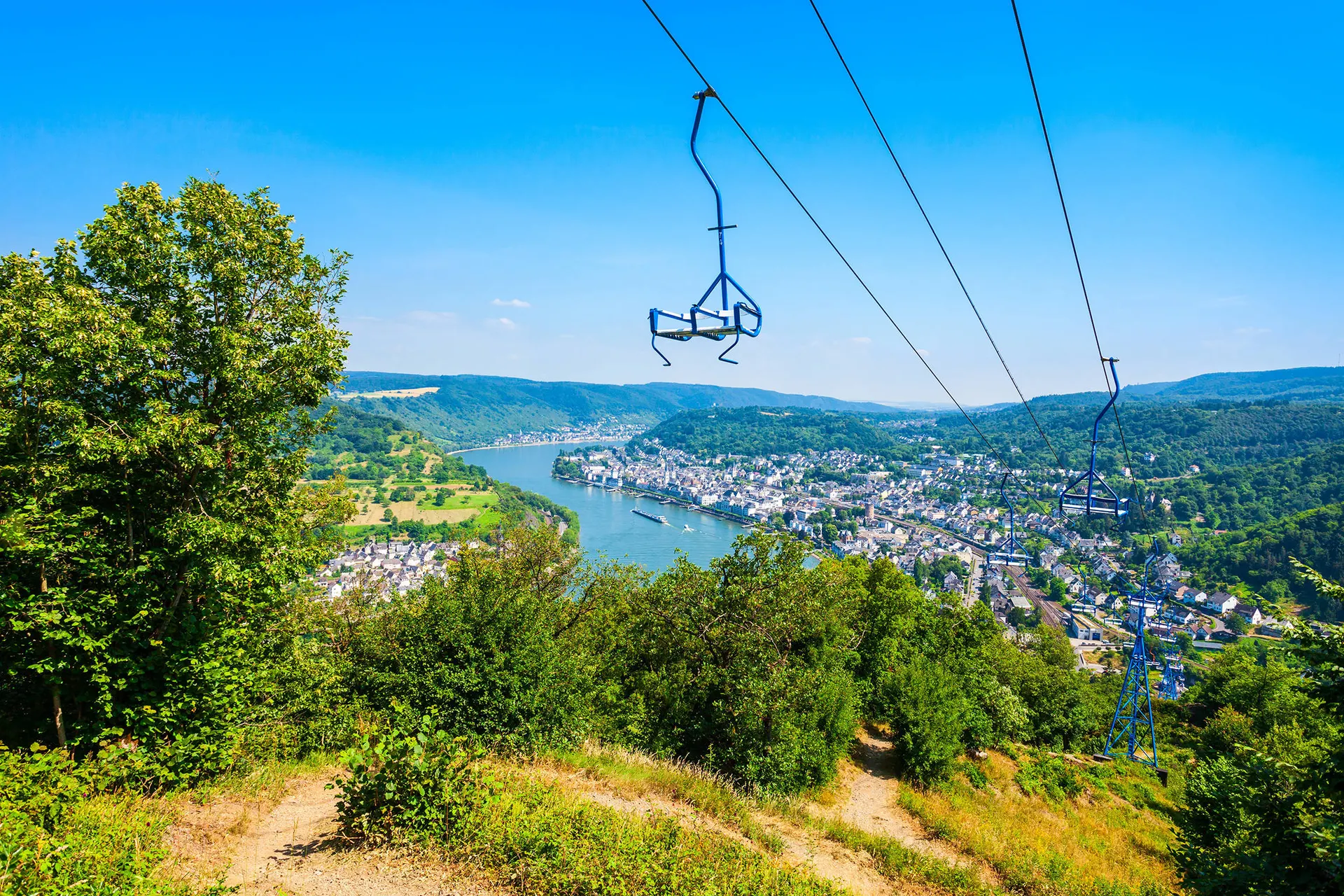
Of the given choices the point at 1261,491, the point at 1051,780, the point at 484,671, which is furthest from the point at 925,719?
the point at 1261,491

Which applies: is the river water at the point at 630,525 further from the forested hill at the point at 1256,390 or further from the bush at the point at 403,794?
the forested hill at the point at 1256,390

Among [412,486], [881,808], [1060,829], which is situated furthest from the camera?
[412,486]

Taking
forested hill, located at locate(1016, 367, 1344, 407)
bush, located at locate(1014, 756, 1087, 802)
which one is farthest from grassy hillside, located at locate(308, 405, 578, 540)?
forested hill, located at locate(1016, 367, 1344, 407)

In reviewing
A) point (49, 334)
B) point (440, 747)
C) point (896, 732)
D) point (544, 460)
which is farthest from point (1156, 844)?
point (544, 460)

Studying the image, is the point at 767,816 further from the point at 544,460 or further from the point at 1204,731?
the point at 544,460

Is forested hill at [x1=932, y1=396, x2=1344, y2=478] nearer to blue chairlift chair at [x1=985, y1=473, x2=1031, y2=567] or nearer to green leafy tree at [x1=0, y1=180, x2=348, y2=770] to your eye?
blue chairlift chair at [x1=985, y1=473, x2=1031, y2=567]

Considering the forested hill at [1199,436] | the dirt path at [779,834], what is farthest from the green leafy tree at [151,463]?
the forested hill at [1199,436]

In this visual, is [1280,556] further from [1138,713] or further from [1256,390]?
[1256,390]
